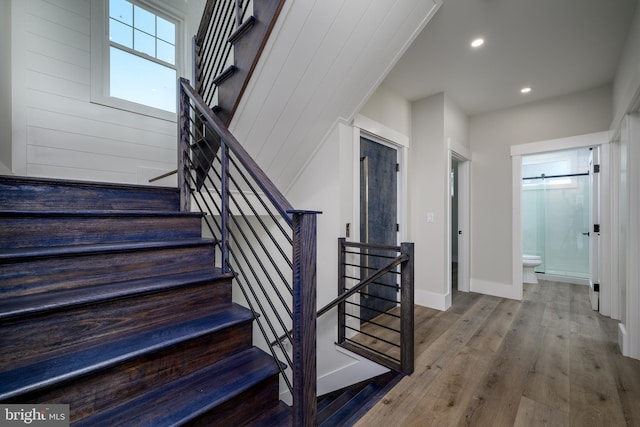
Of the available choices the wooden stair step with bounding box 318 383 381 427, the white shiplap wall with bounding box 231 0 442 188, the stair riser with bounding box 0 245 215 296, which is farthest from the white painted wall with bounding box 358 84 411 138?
the wooden stair step with bounding box 318 383 381 427

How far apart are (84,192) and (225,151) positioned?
0.90 meters

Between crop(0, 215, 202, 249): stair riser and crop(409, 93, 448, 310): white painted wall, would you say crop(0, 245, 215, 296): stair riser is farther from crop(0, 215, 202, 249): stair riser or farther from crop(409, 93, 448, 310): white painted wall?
crop(409, 93, 448, 310): white painted wall

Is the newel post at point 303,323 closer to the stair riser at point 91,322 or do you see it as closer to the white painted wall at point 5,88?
the stair riser at point 91,322

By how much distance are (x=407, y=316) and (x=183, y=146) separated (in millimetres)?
2095

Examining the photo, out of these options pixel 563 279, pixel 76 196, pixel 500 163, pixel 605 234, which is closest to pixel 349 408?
pixel 76 196

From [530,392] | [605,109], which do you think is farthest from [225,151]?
[605,109]

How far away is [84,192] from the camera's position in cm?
159

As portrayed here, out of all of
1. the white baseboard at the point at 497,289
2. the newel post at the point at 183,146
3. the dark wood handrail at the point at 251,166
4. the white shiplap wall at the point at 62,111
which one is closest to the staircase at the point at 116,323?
the newel post at the point at 183,146

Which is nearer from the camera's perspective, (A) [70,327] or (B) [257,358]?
(A) [70,327]

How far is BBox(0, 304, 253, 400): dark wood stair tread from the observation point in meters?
0.84

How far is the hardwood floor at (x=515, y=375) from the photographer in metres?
1.54

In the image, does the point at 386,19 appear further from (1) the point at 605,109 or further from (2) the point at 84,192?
(1) the point at 605,109

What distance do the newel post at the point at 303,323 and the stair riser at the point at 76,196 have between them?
1318mm

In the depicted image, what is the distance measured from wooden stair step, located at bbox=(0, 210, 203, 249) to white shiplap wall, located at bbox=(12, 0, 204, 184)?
1514mm
